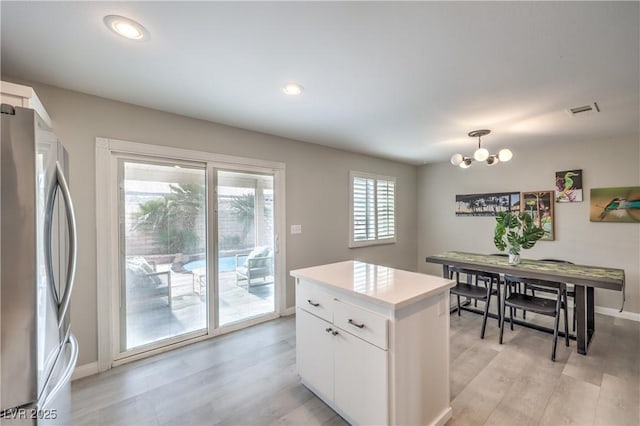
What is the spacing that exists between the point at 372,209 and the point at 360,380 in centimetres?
362

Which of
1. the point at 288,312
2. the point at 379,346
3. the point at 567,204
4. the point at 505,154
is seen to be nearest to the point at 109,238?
the point at 288,312

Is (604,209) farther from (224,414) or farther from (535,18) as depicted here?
(224,414)

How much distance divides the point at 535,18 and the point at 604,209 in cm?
376

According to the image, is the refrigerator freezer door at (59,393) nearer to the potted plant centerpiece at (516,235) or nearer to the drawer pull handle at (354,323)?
the drawer pull handle at (354,323)

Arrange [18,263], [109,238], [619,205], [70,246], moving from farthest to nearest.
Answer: [619,205]
[109,238]
[70,246]
[18,263]

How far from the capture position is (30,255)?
41.1 inches

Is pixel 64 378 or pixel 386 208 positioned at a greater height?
pixel 386 208

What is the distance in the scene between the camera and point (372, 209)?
5.02 meters

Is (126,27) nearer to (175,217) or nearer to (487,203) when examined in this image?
(175,217)

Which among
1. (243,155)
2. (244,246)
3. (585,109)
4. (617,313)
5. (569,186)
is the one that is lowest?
(617,313)

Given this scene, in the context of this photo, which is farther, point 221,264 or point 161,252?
point 221,264

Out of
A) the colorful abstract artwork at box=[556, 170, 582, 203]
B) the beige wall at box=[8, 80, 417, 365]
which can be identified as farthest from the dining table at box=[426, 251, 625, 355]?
the beige wall at box=[8, 80, 417, 365]

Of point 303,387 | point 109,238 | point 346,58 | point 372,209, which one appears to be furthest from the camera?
point 372,209

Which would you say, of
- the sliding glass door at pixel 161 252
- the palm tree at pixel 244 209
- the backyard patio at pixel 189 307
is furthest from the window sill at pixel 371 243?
the sliding glass door at pixel 161 252
